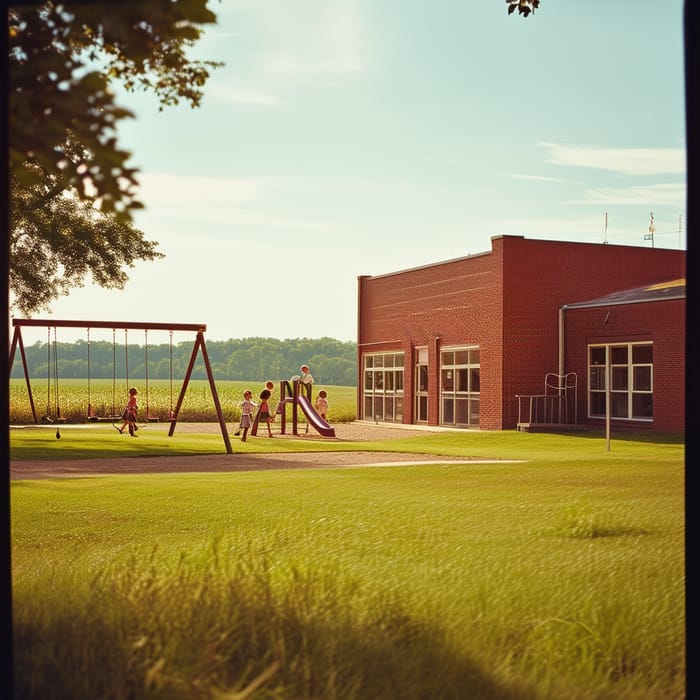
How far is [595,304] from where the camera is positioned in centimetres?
2836

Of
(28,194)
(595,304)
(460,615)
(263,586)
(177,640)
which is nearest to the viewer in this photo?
(177,640)

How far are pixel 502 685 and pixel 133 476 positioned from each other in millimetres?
10084

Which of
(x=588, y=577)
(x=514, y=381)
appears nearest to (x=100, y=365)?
(x=514, y=381)

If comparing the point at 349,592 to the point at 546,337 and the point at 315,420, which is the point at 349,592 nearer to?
the point at 315,420

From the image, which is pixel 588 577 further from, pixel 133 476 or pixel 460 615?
pixel 133 476

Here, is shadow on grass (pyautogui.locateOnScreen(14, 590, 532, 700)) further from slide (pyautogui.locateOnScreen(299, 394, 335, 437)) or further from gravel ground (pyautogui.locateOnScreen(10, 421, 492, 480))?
slide (pyautogui.locateOnScreen(299, 394, 335, 437))

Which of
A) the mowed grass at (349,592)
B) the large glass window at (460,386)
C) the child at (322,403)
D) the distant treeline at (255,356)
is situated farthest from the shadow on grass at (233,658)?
the distant treeline at (255,356)

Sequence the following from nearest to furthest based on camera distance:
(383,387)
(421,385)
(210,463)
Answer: (210,463) < (421,385) < (383,387)

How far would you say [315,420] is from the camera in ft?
87.9

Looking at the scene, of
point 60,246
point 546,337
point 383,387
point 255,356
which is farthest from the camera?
point 255,356

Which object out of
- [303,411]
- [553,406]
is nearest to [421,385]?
[553,406]

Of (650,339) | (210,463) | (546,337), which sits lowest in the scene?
(210,463)

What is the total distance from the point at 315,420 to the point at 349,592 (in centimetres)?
2088

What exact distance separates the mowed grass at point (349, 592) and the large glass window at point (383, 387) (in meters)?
23.1
